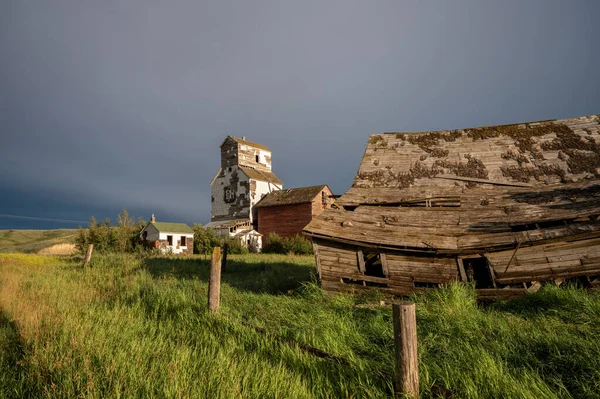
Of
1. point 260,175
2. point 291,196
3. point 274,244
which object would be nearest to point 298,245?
point 274,244

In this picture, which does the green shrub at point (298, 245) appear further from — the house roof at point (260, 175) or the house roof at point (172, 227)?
the house roof at point (172, 227)

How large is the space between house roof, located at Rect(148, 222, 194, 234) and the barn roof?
1067 inches

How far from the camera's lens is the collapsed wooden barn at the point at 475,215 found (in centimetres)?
948

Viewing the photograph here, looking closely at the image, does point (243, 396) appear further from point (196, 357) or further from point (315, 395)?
point (196, 357)

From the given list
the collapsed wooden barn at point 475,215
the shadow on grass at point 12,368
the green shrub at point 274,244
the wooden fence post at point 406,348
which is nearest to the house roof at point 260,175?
the green shrub at point 274,244

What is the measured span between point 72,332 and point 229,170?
36671mm

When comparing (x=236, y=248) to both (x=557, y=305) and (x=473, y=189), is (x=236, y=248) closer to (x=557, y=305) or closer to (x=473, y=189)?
(x=473, y=189)

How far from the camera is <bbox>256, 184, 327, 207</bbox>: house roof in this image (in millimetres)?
36062

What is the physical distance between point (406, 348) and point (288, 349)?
6.81ft

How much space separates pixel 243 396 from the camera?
363cm

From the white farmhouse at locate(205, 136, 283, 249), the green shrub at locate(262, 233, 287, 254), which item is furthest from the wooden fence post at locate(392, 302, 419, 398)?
the white farmhouse at locate(205, 136, 283, 249)

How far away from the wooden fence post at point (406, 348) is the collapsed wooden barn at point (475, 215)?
7090 millimetres

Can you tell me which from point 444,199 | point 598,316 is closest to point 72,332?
point 598,316

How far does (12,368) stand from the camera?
4809 mm
